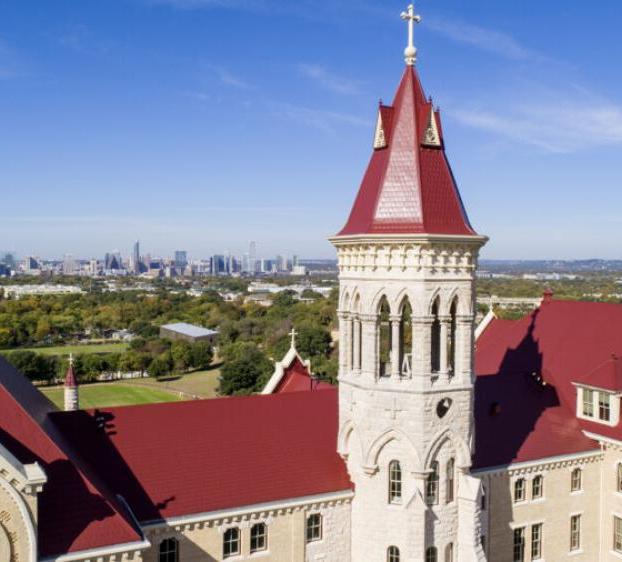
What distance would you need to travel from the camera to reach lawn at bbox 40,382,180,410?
85213 millimetres

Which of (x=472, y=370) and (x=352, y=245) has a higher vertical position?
(x=352, y=245)

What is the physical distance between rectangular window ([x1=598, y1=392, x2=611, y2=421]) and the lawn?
5958 cm

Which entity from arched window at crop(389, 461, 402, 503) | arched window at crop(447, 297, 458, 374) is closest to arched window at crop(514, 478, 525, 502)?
arched window at crop(447, 297, 458, 374)

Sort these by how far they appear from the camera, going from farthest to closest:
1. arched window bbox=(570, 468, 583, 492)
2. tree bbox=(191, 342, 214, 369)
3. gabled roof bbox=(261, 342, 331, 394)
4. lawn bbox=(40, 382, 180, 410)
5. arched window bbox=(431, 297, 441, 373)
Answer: tree bbox=(191, 342, 214, 369) < lawn bbox=(40, 382, 180, 410) < gabled roof bbox=(261, 342, 331, 394) < arched window bbox=(570, 468, 583, 492) < arched window bbox=(431, 297, 441, 373)

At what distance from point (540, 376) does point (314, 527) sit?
1660cm

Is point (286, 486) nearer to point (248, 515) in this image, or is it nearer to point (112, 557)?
point (248, 515)

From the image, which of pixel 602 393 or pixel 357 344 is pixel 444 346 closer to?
pixel 357 344

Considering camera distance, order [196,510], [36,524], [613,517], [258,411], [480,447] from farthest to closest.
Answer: [613,517]
[480,447]
[258,411]
[196,510]
[36,524]

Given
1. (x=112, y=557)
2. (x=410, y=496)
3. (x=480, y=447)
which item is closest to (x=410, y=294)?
(x=410, y=496)

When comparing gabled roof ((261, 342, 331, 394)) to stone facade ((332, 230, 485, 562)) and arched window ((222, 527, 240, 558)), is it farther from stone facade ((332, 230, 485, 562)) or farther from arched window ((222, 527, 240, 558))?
arched window ((222, 527, 240, 558))

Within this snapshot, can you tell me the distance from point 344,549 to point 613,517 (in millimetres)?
14521

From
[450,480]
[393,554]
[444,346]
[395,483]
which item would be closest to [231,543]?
[393,554]

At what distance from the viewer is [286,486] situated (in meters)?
25.0

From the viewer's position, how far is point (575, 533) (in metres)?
→ 32.4
